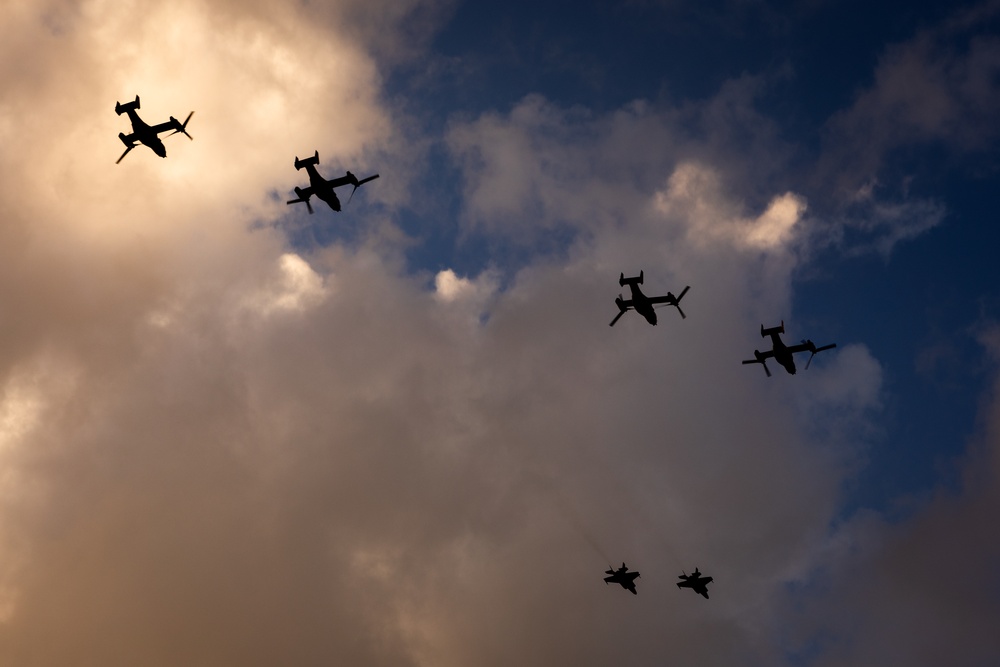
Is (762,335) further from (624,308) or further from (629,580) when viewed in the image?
(629,580)

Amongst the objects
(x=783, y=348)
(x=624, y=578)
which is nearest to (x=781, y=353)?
(x=783, y=348)

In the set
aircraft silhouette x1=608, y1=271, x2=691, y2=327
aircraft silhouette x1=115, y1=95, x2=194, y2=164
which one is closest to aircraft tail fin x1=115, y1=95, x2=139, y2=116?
aircraft silhouette x1=115, y1=95, x2=194, y2=164

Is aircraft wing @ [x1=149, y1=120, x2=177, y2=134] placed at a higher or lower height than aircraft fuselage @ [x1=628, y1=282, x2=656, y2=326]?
lower

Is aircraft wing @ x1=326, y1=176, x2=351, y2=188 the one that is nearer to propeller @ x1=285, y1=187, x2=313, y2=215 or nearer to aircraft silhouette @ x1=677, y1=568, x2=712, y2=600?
propeller @ x1=285, y1=187, x2=313, y2=215

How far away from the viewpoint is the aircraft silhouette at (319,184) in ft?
302

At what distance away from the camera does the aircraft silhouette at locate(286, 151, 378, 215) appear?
9200 cm

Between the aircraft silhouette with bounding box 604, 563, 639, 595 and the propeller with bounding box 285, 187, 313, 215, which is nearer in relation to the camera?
the propeller with bounding box 285, 187, 313, 215

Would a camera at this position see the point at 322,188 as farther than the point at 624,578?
No

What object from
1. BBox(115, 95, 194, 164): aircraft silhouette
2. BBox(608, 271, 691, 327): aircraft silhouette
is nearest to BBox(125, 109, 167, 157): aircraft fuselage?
BBox(115, 95, 194, 164): aircraft silhouette

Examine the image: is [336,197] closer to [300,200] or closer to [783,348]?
[300,200]

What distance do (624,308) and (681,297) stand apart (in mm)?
7790

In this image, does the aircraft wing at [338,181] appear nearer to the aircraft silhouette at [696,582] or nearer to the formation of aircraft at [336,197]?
the formation of aircraft at [336,197]

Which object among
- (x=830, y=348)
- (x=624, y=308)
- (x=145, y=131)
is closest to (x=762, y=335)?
(x=830, y=348)

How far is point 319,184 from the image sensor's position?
93.4 meters
